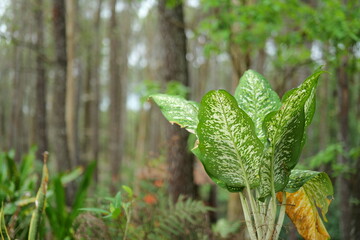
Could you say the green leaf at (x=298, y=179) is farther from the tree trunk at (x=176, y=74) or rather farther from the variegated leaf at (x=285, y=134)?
the tree trunk at (x=176, y=74)

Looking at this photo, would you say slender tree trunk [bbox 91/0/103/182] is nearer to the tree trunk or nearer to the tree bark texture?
the tree bark texture

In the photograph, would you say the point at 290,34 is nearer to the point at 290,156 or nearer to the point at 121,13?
the point at 290,156

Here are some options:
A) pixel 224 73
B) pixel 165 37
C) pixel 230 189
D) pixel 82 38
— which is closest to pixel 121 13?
pixel 82 38

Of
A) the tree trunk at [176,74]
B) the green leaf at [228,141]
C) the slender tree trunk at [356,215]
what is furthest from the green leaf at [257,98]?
the tree trunk at [176,74]

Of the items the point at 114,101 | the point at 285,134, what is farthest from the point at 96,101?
the point at 285,134

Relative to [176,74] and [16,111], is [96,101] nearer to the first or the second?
[16,111]
